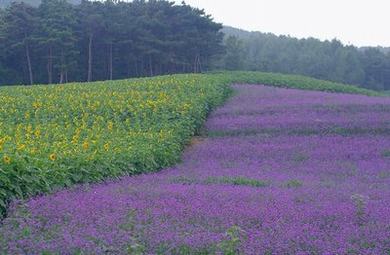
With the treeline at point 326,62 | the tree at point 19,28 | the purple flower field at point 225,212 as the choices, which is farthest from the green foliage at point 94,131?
the treeline at point 326,62

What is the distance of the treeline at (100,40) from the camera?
173 ft

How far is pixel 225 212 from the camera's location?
8.16 metres

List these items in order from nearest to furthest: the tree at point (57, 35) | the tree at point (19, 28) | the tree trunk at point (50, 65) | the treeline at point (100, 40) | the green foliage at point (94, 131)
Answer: the green foliage at point (94, 131)
the tree at point (57, 35)
the tree at point (19, 28)
the tree trunk at point (50, 65)
the treeline at point (100, 40)

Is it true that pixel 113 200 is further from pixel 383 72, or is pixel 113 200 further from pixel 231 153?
pixel 383 72

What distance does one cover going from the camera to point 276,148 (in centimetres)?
1888

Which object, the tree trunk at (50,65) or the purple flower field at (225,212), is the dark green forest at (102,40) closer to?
the tree trunk at (50,65)

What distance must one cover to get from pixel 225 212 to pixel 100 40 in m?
51.4

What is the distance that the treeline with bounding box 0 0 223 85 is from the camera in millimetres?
52844

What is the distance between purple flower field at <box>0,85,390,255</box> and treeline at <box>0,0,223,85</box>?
39099 mm

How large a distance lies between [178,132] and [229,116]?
668 centimetres

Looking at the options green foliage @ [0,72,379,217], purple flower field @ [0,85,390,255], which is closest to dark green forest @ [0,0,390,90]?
green foliage @ [0,72,379,217]

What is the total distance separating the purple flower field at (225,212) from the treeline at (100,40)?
39.1 metres

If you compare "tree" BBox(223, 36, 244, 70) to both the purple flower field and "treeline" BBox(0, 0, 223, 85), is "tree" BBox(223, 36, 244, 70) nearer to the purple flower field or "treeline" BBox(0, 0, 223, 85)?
"treeline" BBox(0, 0, 223, 85)

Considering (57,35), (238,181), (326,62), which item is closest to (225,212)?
(238,181)
